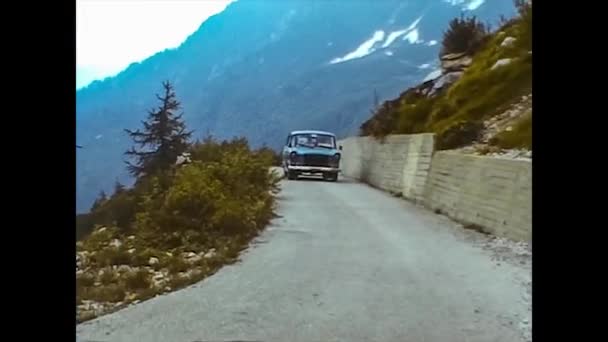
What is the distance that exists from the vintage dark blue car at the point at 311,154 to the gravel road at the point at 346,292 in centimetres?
24

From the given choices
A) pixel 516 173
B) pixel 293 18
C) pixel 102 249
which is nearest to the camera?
pixel 102 249

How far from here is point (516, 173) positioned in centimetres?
335

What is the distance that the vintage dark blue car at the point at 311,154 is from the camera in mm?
3193

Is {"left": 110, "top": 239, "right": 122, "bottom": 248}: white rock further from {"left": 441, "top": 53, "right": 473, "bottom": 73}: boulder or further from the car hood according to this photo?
{"left": 441, "top": 53, "right": 473, "bottom": 73}: boulder

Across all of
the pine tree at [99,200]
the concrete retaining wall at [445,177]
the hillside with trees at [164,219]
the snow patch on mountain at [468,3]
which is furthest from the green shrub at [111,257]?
the snow patch on mountain at [468,3]

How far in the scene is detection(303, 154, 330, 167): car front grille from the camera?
3.82 metres

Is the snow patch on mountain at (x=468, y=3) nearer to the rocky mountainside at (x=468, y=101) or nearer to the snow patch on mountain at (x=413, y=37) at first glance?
the rocky mountainside at (x=468, y=101)

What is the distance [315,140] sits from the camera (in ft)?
11.1

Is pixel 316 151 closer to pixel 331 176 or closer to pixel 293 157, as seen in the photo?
pixel 293 157

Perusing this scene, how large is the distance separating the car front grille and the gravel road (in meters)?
0.28

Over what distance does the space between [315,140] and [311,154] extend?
15.9 inches

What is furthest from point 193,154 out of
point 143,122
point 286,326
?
point 286,326
